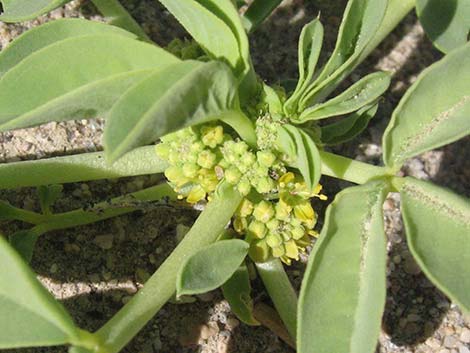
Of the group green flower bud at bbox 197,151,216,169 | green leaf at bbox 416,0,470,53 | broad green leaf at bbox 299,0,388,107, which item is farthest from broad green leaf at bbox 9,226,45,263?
green leaf at bbox 416,0,470,53

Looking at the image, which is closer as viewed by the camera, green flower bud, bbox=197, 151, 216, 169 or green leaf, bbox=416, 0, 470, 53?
green flower bud, bbox=197, 151, 216, 169

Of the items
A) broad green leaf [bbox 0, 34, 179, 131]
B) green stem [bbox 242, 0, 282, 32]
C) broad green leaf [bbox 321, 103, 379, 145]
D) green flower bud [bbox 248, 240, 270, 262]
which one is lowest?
green flower bud [bbox 248, 240, 270, 262]

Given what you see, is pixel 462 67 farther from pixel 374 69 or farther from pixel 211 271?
pixel 374 69

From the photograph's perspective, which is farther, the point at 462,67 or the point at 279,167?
the point at 279,167

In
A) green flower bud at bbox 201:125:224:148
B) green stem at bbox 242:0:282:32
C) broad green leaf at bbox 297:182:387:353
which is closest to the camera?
broad green leaf at bbox 297:182:387:353

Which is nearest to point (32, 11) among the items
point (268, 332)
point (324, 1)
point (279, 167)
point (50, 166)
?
point (50, 166)

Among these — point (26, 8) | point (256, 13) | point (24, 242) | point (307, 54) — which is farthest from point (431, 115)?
point (24, 242)

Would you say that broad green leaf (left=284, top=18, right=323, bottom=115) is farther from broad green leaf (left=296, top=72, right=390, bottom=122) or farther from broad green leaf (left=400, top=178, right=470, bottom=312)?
broad green leaf (left=400, top=178, right=470, bottom=312)

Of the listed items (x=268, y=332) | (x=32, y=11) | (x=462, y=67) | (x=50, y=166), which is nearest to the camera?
(x=462, y=67)
